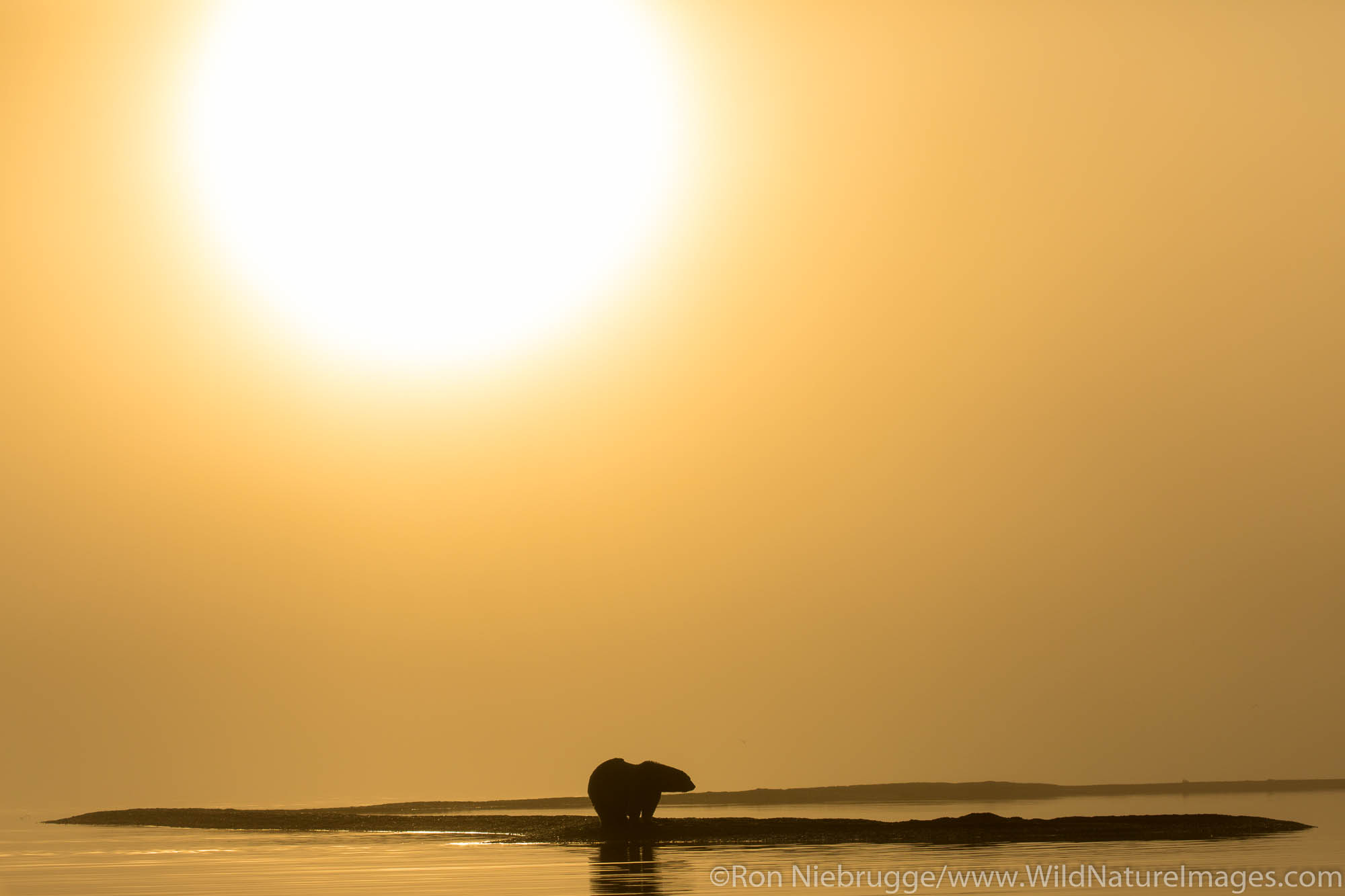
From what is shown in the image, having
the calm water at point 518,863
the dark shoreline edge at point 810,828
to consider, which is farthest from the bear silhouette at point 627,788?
the calm water at point 518,863

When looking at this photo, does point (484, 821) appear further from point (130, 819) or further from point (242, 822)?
point (130, 819)

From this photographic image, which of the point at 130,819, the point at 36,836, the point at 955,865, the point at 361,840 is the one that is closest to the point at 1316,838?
the point at 955,865

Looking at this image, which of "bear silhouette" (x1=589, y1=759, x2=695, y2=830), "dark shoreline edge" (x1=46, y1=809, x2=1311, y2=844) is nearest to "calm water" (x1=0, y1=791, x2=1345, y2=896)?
"dark shoreline edge" (x1=46, y1=809, x2=1311, y2=844)

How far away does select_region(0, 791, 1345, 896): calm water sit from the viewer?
1229 cm

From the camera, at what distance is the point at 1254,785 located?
139 ft

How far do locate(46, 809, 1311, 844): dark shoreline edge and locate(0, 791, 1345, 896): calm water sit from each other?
753 millimetres

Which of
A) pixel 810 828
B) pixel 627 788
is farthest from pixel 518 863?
pixel 810 828

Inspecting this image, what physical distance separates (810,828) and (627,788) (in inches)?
106

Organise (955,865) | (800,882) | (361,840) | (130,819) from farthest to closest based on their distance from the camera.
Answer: (130,819) → (361,840) → (955,865) → (800,882)

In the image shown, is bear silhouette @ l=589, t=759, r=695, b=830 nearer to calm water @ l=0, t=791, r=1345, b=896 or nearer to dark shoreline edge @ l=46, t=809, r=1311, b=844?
dark shoreline edge @ l=46, t=809, r=1311, b=844

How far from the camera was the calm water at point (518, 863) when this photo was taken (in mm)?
12289

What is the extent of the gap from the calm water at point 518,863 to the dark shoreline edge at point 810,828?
75cm

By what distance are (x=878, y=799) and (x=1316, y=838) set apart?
71.8 feet

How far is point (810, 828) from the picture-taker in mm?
19344
